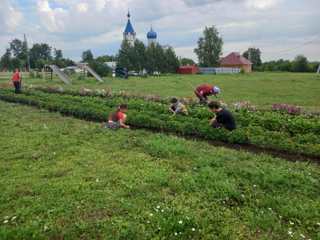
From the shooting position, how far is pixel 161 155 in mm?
7363

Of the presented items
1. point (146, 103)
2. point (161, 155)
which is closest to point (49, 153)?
point (161, 155)

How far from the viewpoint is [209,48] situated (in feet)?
284

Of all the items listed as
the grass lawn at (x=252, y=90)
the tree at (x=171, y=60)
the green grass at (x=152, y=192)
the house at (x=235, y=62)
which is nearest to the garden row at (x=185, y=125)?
the green grass at (x=152, y=192)

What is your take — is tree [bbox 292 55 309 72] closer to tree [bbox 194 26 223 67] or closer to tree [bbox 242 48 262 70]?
tree [bbox 194 26 223 67]

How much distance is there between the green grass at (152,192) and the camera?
4.25m

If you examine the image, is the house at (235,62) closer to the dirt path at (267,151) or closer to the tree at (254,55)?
the tree at (254,55)

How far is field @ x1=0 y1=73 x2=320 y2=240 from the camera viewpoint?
4.29 metres

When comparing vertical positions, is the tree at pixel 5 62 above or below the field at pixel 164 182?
above

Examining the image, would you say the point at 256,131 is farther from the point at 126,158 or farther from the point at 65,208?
the point at 65,208

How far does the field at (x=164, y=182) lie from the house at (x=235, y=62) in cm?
8185

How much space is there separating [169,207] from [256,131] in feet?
16.1

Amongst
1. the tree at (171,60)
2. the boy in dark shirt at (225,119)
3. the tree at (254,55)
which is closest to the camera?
the boy in dark shirt at (225,119)

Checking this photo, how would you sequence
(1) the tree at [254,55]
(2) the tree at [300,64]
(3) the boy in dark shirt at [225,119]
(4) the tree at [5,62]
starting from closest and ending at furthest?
(3) the boy in dark shirt at [225,119] → (2) the tree at [300,64] → (4) the tree at [5,62] → (1) the tree at [254,55]

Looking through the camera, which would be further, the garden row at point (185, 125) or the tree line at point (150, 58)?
the tree line at point (150, 58)
